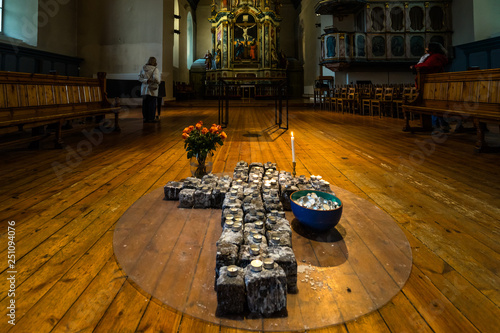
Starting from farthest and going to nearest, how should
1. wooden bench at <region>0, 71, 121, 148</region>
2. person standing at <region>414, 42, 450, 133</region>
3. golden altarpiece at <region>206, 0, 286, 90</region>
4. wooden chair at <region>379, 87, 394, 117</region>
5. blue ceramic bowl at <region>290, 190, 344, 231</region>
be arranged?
golden altarpiece at <region>206, 0, 286, 90</region>, wooden chair at <region>379, 87, 394, 117</region>, person standing at <region>414, 42, 450, 133</region>, wooden bench at <region>0, 71, 121, 148</region>, blue ceramic bowl at <region>290, 190, 344, 231</region>

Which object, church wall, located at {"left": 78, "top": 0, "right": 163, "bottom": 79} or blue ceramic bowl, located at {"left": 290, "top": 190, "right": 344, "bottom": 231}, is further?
church wall, located at {"left": 78, "top": 0, "right": 163, "bottom": 79}

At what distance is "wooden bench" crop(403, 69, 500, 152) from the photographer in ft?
12.1

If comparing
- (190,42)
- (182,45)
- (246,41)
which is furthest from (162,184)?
(190,42)

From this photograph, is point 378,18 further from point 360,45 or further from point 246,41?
point 246,41

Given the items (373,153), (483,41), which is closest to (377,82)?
(483,41)

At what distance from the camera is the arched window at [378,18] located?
1085cm

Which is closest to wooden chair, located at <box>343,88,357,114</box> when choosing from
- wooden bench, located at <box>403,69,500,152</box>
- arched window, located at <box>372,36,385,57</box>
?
arched window, located at <box>372,36,385,57</box>

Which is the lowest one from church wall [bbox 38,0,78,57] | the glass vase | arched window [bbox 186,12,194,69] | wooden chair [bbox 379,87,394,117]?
the glass vase

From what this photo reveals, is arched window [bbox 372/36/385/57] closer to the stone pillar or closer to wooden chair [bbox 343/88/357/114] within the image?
wooden chair [bbox 343/88/357/114]

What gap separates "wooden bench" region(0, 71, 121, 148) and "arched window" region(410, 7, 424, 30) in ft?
34.6

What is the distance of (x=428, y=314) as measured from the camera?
1046 mm

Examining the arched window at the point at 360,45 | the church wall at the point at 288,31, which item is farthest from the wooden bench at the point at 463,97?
the church wall at the point at 288,31

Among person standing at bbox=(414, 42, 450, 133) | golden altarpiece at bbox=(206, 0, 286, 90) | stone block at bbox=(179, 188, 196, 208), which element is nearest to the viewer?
stone block at bbox=(179, 188, 196, 208)

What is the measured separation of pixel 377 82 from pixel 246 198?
460 inches
